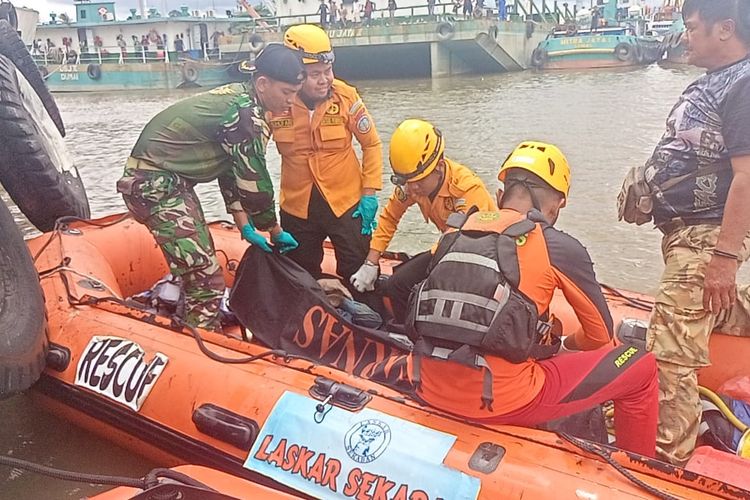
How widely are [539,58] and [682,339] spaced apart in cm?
2473

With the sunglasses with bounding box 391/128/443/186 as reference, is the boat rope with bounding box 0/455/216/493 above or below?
below

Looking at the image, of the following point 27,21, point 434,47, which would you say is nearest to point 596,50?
point 434,47

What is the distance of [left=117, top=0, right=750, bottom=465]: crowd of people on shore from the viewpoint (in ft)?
6.82

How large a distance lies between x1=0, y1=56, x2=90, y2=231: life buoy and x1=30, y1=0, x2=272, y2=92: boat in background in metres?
20.3

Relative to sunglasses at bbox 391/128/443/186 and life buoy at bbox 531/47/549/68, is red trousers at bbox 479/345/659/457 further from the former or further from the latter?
life buoy at bbox 531/47/549/68

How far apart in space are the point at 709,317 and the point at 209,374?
1.78m

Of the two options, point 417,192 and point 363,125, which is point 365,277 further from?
point 363,125

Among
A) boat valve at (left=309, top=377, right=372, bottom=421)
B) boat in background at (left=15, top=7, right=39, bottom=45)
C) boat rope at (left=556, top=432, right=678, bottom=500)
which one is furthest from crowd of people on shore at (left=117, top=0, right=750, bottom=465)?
boat in background at (left=15, top=7, right=39, bottom=45)

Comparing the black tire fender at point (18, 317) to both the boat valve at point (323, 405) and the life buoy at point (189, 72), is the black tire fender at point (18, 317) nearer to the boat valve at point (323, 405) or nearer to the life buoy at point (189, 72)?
the boat valve at point (323, 405)

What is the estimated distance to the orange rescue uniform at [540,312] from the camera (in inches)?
80.9

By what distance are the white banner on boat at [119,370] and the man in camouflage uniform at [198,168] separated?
416 mm

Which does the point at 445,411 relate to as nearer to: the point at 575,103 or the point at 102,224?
the point at 102,224

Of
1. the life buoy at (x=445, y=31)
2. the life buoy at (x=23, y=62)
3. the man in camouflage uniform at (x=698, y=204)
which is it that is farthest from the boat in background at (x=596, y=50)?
the man in camouflage uniform at (x=698, y=204)

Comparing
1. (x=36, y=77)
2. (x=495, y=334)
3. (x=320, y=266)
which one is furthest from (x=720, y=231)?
(x=36, y=77)
